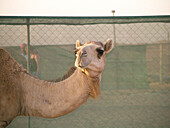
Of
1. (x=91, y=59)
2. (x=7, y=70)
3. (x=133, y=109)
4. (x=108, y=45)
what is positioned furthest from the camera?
(x=133, y=109)

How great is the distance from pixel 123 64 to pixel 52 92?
1609 mm

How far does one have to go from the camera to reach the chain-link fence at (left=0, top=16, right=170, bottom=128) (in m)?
4.06

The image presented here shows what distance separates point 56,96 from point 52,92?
0.30ft

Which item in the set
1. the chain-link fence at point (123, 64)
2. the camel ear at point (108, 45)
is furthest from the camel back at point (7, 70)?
the camel ear at point (108, 45)

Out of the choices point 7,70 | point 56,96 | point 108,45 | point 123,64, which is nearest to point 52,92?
point 56,96

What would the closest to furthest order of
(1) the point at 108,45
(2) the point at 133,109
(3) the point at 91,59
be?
(3) the point at 91,59 < (1) the point at 108,45 < (2) the point at 133,109

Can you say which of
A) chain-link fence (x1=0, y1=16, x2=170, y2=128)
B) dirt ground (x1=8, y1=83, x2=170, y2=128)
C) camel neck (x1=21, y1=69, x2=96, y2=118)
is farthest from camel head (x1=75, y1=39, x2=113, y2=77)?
dirt ground (x1=8, y1=83, x2=170, y2=128)

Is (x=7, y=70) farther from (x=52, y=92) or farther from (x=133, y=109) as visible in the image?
(x=133, y=109)

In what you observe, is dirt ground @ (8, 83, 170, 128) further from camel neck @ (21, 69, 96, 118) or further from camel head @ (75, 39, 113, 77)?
camel head @ (75, 39, 113, 77)

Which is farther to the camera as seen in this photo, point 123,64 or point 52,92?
point 123,64

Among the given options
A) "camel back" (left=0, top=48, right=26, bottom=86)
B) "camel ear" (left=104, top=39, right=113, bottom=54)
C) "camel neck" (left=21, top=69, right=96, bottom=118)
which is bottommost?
"camel neck" (left=21, top=69, right=96, bottom=118)

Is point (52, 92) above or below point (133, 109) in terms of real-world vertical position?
above

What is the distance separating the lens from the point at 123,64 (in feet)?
13.7

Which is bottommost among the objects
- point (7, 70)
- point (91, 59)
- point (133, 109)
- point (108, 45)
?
point (133, 109)
